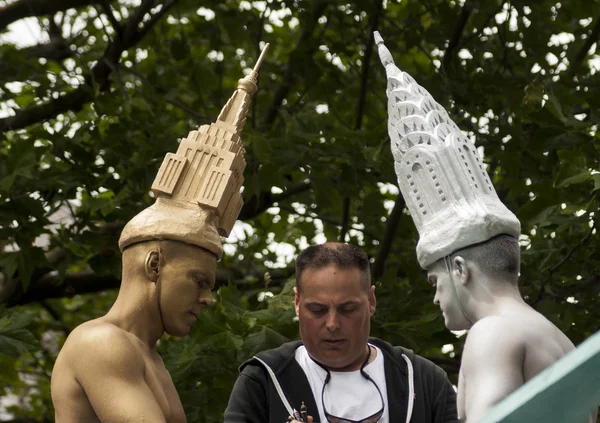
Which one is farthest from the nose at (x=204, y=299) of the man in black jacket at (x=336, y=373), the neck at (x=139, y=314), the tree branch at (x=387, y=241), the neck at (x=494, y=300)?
the tree branch at (x=387, y=241)

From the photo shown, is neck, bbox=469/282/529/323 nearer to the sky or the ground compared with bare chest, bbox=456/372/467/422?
nearer to the sky

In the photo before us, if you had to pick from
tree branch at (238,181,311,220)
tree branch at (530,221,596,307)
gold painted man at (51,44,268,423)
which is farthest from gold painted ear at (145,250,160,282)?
tree branch at (238,181,311,220)

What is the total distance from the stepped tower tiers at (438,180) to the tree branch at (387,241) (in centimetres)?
316

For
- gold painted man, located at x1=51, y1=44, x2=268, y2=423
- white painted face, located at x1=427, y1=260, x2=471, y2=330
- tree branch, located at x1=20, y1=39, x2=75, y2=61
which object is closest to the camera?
white painted face, located at x1=427, y1=260, x2=471, y2=330

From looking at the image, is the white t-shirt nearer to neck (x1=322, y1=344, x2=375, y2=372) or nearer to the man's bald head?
neck (x1=322, y1=344, x2=375, y2=372)

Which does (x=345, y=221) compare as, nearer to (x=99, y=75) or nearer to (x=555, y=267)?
(x=555, y=267)

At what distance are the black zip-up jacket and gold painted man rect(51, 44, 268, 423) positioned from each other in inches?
11.4

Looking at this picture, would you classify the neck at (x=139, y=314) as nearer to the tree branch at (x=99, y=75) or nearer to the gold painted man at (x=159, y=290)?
the gold painted man at (x=159, y=290)

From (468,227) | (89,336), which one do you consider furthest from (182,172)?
(468,227)

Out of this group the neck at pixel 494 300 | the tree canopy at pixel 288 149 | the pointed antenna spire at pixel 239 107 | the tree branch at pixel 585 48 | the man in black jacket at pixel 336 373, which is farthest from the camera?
the tree branch at pixel 585 48

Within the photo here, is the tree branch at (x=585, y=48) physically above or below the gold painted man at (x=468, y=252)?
above

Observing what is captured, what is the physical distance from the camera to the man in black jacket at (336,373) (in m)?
4.93

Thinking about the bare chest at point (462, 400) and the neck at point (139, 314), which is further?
the neck at point (139, 314)

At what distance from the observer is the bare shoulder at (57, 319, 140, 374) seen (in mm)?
4477
